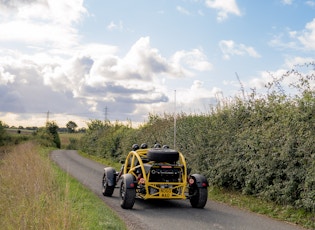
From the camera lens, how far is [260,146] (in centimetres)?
1291

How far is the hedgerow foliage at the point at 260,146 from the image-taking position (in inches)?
443

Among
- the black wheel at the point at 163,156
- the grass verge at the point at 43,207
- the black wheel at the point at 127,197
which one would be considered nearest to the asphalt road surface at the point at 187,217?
the black wheel at the point at 127,197

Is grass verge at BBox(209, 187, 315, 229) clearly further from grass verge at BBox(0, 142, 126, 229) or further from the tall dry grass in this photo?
the tall dry grass

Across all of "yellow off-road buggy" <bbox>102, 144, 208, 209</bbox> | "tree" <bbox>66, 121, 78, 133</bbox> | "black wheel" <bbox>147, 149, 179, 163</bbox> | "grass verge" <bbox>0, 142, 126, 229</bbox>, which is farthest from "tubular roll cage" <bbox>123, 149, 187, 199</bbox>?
"tree" <bbox>66, 121, 78, 133</bbox>

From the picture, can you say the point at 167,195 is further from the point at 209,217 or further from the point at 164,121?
the point at 164,121

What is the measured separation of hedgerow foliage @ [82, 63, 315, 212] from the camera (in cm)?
1124

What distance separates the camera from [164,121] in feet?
80.0

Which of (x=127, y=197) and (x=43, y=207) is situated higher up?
(x=43, y=207)

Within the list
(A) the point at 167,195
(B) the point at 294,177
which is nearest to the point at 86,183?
(A) the point at 167,195

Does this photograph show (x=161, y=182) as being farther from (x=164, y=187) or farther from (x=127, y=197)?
(x=127, y=197)

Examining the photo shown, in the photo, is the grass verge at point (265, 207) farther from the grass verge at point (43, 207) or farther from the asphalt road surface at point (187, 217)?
the grass verge at point (43, 207)

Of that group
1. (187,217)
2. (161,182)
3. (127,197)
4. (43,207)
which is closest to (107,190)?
(127,197)

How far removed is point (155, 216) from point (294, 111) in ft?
15.1

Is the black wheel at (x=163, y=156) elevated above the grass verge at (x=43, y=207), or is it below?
above
